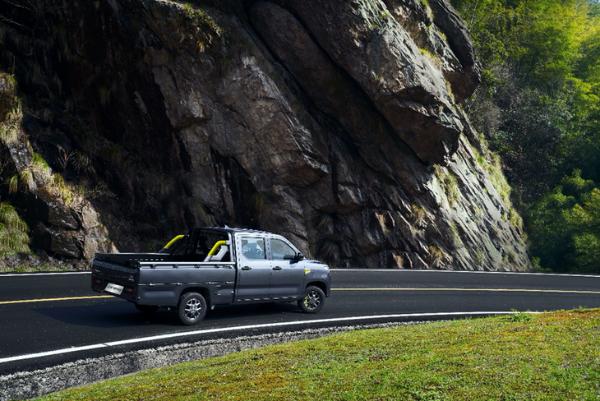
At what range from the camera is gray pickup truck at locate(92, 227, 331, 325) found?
11008mm

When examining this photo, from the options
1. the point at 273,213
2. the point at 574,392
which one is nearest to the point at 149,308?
the point at 574,392

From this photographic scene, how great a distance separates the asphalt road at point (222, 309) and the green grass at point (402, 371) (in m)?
1.64

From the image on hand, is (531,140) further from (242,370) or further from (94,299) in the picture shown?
(242,370)

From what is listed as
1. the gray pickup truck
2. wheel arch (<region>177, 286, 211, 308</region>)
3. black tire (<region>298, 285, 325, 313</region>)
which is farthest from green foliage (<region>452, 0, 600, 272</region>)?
wheel arch (<region>177, 286, 211, 308</region>)

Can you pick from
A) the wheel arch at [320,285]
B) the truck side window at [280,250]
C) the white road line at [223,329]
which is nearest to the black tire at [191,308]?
the white road line at [223,329]

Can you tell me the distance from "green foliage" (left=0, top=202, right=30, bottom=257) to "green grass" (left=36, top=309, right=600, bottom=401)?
12193 mm

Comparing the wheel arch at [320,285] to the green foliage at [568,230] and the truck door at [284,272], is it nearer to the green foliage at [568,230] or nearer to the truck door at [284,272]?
the truck door at [284,272]

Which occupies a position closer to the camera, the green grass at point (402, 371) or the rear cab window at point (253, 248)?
the green grass at point (402, 371)

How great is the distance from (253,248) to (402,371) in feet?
19.7

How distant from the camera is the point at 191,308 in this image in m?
11.5

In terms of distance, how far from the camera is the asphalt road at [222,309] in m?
9.77

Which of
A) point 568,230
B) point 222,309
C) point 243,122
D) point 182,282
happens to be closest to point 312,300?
point 222,309

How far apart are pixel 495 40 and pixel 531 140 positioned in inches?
266

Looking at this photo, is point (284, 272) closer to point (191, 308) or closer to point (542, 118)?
point (191, 308)
